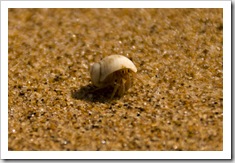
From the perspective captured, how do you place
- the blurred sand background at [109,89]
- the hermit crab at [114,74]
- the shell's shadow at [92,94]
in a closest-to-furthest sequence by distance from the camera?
the blurred sand background at [109,89], the hermit crab at [114,74], the shell's shadow at [92,94]

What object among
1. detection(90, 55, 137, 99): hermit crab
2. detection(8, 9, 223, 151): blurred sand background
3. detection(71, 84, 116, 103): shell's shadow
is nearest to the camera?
detection(8, 9, 223, 151): blurred sand background

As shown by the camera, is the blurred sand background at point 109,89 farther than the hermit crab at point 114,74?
No

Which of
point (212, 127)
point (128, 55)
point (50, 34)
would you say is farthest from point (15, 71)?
point (212, 127)

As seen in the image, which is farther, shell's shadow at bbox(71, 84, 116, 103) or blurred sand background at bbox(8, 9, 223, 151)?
shell's shadow at bbox(71, 84, 116, 103)

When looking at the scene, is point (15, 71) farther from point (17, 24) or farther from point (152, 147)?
point (152, 147)

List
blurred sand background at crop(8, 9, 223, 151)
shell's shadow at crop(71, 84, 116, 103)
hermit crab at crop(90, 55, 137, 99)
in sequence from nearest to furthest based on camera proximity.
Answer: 1. blurred sand background at crop(8, 9, 223, 151)
2. hermit crab at crop(90, 55, 137, 99)
3. shell's shadow at crop(71, 84, 116, 103)
